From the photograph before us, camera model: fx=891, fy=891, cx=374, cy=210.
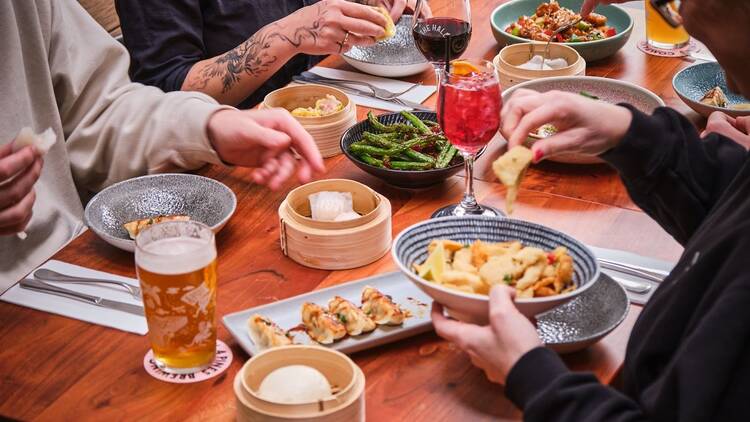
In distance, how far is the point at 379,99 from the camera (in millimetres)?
2352

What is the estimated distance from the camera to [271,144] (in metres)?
1.62

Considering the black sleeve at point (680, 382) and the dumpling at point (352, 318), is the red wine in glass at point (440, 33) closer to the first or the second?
the dumpling at point (352, 318)

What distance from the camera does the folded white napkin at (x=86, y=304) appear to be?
1436mm

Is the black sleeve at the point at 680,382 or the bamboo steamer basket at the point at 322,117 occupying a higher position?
the black sleeve at the point at 680,382

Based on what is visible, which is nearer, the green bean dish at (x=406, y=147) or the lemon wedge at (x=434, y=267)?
the lemon wedge at (x=434, y=267)

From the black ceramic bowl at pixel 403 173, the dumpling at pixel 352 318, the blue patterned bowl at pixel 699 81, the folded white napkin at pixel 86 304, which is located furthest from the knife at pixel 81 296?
the blue patterned bowl at pixel 699 81

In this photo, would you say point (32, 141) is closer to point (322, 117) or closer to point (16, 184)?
point (16, 184)

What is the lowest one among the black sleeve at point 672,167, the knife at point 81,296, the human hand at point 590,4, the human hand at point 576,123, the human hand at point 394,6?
the human hand at point 394,6

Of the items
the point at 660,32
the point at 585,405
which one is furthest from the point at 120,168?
the point at 660,32

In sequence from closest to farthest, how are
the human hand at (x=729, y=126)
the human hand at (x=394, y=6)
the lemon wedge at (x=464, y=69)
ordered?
the lemon wedge at (x=464, y=69) < the human hand at (x=729, y=126) < the human hand at (x=394, y=6)

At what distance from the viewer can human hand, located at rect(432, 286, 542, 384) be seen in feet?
3.78

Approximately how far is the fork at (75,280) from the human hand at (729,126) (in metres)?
1.27

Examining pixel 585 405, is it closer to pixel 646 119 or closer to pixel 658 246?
pixel 646 119

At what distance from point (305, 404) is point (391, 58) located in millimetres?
1639
